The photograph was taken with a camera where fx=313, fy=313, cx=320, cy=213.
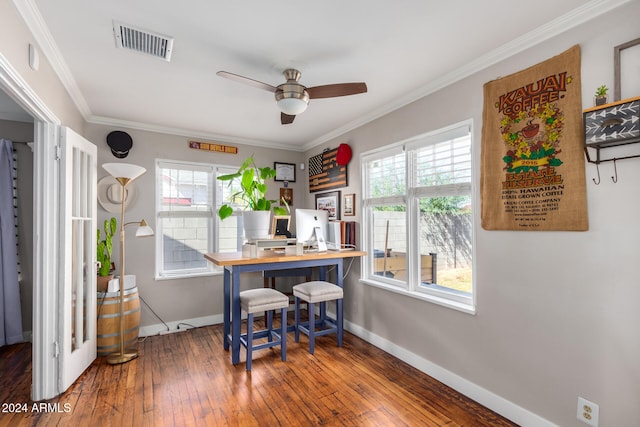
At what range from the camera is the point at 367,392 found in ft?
7.77

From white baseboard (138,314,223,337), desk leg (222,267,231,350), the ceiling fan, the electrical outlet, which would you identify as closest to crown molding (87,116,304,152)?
desk leg (222,267,231,350)

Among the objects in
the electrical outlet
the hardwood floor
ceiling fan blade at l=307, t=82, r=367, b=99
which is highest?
ceiling fan blade at l=307, t=82, r=367, b=99

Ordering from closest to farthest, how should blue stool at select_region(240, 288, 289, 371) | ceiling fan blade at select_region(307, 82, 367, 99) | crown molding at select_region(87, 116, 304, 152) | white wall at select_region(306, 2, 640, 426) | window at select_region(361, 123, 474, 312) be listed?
white wall at select_region(306, 2, 640, 426), ceiling fan blade at select_region(307, 82, 367, 99), window at select_region(361, 123, 474, 312), blue stool at select_region(240, 288, 289, 371), crown molding at select_region(87, 116, 304, 152)

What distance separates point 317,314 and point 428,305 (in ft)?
6.22

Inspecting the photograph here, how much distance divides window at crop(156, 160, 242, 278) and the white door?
90cm

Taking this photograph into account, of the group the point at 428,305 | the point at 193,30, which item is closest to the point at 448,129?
the point at 428,305

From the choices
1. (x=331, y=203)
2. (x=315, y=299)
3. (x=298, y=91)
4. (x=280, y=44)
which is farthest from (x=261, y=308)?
(x=280, y=44)

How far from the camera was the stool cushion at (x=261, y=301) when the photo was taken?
277 centimetres

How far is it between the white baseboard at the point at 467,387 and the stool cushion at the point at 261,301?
3.62 feet

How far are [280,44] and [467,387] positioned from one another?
2.74 metres

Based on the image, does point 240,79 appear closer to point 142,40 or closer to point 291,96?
point 291,96

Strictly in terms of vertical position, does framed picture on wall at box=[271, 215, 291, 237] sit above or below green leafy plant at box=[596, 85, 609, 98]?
below

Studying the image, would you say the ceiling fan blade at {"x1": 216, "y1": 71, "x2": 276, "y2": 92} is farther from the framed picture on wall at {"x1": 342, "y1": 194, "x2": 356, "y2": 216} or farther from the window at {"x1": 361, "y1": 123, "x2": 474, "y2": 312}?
the framed picture on wall at {"x1": 342, "y1": 194, "x2": 356, "y2": 216}

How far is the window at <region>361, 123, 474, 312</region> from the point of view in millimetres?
2467
